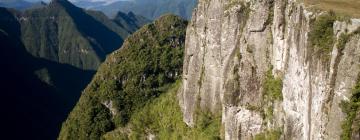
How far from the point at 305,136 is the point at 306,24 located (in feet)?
19.0

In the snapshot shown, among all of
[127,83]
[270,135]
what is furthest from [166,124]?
[270,135]

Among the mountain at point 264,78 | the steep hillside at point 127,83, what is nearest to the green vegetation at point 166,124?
the mountain at point 264,78

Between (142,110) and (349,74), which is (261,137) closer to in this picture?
(349,74)

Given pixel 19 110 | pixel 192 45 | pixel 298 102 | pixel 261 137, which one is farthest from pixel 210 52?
pixel 19 110

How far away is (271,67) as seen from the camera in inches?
1244

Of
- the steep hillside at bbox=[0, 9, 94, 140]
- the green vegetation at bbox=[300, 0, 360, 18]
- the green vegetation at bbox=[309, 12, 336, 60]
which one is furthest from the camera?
the steep hillside at bbox=[0, 9, 94, 140]

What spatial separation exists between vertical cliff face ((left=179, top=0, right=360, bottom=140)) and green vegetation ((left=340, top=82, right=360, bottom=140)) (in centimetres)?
26

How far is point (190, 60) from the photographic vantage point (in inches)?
1842

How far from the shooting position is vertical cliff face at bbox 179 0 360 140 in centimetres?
2195

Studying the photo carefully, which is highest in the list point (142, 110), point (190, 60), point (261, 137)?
point (190, 60)

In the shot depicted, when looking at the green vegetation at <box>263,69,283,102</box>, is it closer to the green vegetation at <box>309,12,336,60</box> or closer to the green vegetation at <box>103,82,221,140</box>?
the green vegetation at <box>309,12,336,60</box>

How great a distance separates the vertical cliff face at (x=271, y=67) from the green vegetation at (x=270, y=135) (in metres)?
0.09

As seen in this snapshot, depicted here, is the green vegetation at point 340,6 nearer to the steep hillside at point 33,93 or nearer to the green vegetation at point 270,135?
the green vegetation at point 270,135

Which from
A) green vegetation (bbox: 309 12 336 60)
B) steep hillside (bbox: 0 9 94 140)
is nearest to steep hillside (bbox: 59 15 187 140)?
green vegetation (bbox: 309 12 336 60)
